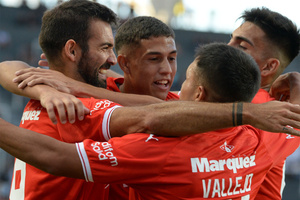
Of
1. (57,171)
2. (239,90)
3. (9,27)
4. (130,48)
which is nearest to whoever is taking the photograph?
(57,171)

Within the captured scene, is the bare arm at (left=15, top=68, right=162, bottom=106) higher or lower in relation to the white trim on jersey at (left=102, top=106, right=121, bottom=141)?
higher

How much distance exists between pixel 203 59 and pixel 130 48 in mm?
1232

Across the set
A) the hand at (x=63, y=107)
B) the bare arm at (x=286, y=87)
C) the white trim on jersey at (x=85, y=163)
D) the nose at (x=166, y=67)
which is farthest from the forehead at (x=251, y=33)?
the white trim on jersey at (x=85, y=163)

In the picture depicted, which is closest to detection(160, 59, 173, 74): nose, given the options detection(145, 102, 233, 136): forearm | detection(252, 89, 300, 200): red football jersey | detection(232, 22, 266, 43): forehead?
detection(252, 89, 300, 200): red football jersey

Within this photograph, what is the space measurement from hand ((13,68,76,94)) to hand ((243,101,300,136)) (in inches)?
55.9

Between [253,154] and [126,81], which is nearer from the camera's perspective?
[253,154]

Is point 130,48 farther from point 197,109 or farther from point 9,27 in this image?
point 9,27

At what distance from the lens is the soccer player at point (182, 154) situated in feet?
8.55

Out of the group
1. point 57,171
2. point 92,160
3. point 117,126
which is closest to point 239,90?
point 117,126

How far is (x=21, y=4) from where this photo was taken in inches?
719

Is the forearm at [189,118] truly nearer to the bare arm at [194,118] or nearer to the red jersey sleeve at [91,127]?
the bare arm at [194,118]

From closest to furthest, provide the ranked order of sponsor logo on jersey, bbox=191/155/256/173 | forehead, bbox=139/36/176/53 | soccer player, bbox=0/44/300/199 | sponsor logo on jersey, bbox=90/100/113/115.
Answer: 1. soccer player, bbox=0/44/300/199
2. sponsor logo on jersey, bbox=191/155/256/173
3. sponsor logo on jersey, bbox=90/100/113/115
4. forehead, bbox=139/36/176/53

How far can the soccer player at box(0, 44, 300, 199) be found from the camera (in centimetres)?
261

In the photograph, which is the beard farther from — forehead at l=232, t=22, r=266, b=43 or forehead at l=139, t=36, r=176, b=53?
forehead at l=232, t=22, r=266, b=43
